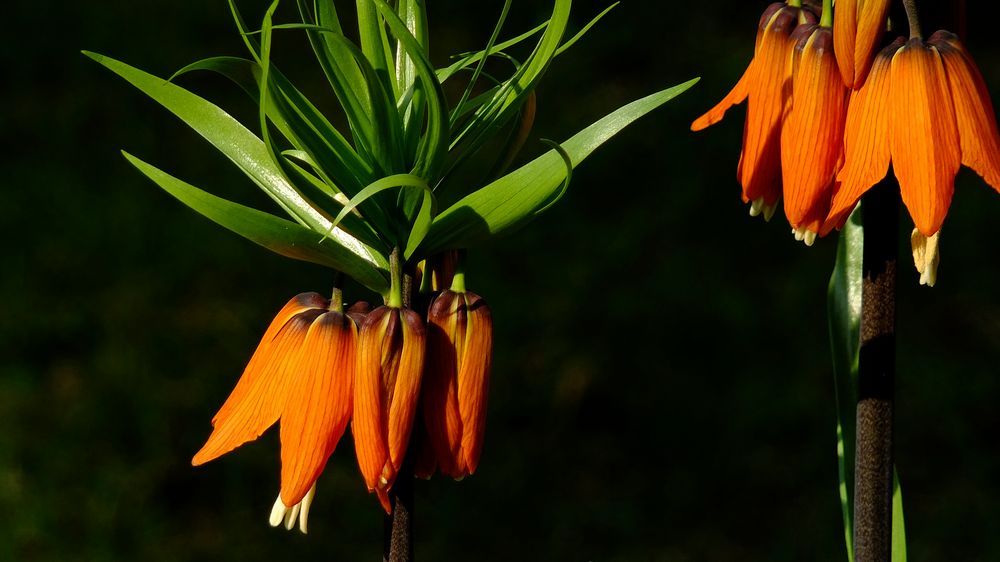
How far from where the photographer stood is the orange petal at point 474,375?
873mm

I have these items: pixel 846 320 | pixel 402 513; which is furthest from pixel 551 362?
pixel 402 513

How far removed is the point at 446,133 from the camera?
2.78 feet

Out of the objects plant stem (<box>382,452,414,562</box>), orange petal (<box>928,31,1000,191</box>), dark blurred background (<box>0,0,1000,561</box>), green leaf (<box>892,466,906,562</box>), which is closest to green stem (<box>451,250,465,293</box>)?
plant stem (<box>382,452,414,562</box>)

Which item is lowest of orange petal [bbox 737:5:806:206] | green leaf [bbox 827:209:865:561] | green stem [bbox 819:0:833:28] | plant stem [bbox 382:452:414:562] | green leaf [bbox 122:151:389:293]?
plant stem [bbox 382:452:414:562]

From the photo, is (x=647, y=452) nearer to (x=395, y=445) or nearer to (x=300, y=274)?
(x=300, y=274)

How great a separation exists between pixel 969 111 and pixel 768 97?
142mm

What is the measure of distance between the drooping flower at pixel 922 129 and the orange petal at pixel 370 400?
1.08 feet

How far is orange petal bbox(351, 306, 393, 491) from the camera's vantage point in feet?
2.78

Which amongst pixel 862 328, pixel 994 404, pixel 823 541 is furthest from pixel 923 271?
pixel 994 404

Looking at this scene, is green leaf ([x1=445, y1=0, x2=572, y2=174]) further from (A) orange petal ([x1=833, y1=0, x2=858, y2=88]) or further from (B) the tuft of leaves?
(A) orange petal ([x1=833, y1=0, x2=858, y2=88])

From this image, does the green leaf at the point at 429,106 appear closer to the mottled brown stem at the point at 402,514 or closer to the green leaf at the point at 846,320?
the mottled brown stem at the point at 402,514

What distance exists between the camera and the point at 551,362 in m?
2.49

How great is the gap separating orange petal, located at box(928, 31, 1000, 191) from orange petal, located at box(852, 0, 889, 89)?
0.04 meters

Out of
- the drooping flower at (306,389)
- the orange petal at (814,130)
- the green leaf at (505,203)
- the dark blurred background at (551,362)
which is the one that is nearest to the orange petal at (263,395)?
the drooping flower at (306,389)
